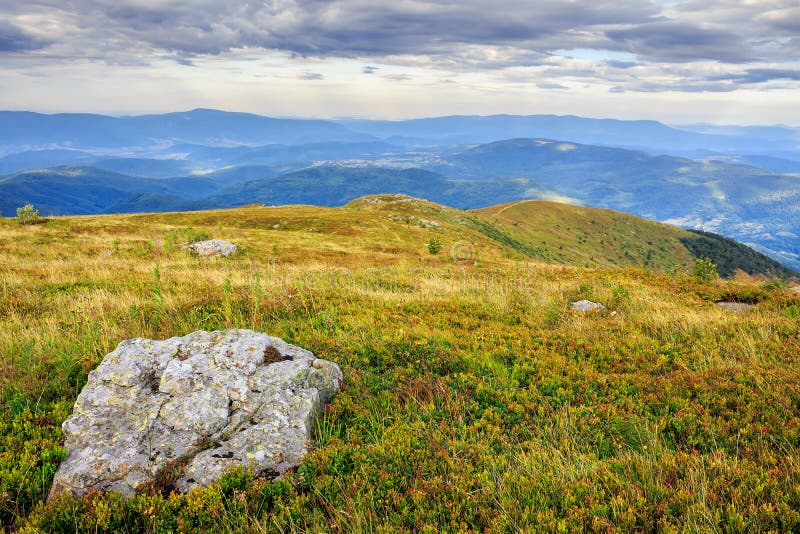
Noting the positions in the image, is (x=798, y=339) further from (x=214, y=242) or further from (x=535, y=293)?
(x=214, y=242)

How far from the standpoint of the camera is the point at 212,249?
30766 millimetres

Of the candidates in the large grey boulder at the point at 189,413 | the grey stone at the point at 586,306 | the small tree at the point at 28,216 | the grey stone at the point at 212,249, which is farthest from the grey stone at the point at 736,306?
the small tree at the point at 28,216

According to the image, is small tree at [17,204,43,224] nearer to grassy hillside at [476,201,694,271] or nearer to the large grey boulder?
the large grey boulder

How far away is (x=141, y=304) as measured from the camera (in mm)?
11180

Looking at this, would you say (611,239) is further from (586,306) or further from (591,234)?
(586,306)

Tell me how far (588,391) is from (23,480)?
8046 mm

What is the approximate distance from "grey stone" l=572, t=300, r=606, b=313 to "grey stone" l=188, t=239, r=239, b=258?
24941 millimetres

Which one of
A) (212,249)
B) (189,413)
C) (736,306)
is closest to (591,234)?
(212,249)

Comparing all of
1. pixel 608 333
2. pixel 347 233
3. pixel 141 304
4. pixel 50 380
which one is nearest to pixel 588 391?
pixel 608 333

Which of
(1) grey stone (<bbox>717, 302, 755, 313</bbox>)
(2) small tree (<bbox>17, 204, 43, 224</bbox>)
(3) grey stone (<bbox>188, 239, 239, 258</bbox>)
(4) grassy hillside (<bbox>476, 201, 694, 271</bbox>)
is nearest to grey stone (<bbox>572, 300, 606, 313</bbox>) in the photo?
(1) grey stone (<bbox>717, 302, 755, 313</bbox>)

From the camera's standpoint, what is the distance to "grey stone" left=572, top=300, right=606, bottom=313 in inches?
513

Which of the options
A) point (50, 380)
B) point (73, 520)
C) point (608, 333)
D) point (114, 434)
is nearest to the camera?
point (73, 520)

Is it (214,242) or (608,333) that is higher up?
(608,333)

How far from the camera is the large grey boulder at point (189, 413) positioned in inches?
200
